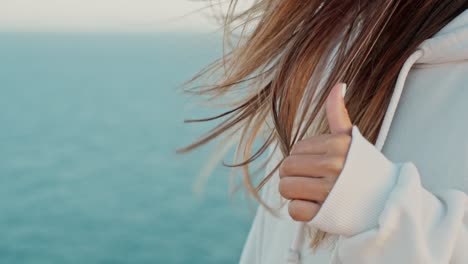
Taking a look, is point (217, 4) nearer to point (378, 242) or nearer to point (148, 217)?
point (378, 242)

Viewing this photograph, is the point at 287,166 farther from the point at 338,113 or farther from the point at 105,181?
the point at 105,181

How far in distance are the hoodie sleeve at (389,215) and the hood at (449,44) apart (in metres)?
0.13

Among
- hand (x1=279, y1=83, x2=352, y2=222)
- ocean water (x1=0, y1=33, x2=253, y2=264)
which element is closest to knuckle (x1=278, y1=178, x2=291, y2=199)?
hand (x1=279, y1=83, x2=352, y2=222)

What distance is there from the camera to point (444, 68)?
75 cm

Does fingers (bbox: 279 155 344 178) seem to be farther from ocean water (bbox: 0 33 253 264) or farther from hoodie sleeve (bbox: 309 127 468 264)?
ocean water (bbox: 0 33 253 264)

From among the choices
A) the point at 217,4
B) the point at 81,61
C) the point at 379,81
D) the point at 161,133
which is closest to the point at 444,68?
the point at 379,81

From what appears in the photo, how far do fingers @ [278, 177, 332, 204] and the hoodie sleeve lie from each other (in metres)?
0.01

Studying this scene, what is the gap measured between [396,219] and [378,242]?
2 cm

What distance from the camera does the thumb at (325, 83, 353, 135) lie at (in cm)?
66

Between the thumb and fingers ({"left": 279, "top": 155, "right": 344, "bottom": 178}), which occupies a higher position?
the thumb

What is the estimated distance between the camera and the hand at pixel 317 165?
0.65m

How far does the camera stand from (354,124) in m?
0.80

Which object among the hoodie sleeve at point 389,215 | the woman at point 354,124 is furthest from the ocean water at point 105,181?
the hoodie sleeve at point 389,215

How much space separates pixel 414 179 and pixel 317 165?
7cm
